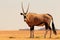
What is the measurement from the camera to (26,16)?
3588cm

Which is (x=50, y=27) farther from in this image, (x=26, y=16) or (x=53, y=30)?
(x=26, y=16)

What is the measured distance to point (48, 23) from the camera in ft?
121

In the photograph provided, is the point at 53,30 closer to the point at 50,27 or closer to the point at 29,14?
the point at 50,27

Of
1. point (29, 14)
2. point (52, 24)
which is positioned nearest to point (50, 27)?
point (52, 24)

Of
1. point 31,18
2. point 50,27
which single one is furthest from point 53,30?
point 31,18

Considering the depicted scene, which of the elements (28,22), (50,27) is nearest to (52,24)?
(50,27)

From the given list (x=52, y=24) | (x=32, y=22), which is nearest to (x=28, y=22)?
(x=32, y=22)

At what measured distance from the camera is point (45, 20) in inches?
1438

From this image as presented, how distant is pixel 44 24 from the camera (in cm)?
3694

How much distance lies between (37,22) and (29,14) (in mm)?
1312

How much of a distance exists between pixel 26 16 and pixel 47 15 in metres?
2.28

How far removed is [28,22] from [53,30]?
3012 millimetres

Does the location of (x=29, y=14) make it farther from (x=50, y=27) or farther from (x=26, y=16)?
(x=50, y=27)

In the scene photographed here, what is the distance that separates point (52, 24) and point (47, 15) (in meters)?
1.33
